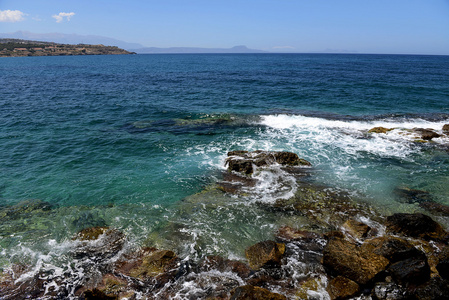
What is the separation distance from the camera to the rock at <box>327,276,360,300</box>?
29.1ft

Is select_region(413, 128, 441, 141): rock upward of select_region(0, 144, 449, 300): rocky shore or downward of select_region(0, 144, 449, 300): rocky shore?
upward

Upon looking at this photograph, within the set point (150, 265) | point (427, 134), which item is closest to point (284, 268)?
point (150, 265)

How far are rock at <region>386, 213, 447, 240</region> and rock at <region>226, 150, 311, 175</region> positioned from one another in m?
8.61

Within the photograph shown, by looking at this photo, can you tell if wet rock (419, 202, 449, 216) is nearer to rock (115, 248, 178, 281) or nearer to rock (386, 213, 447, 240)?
rock (386, 213, 447, 240)

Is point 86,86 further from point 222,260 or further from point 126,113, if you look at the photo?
point 222,260

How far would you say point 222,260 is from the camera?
11.0m

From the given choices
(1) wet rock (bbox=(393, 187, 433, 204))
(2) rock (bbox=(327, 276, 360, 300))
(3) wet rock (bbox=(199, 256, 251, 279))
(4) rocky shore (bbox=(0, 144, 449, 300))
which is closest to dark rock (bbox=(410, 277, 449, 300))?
(4) rocky shore (bbox=(0, 144, 449, 300))

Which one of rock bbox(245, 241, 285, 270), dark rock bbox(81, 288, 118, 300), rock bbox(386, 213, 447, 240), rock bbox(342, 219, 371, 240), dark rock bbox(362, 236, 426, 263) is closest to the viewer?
dark rock bbox(81, 288, 118, 300)

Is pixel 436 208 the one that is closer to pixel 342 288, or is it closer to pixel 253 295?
pixel 342 288

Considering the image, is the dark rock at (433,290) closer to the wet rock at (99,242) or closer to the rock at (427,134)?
the wet rock at (99,242)

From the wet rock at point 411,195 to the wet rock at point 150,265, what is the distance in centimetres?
1479

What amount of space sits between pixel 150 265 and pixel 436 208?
16571mm

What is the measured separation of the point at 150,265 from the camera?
10578 mm

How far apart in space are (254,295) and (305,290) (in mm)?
2550
